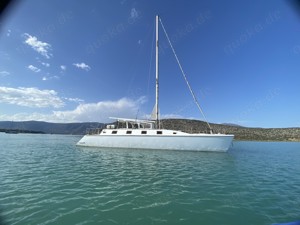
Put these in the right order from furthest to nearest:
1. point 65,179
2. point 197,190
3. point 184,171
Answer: point 184,171, point 65,179, point 197,190

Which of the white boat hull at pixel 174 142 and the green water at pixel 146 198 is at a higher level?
the white boat hull at pixel 174 142

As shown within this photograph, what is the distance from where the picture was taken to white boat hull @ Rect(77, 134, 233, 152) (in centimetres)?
2498

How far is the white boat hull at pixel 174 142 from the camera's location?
983 inches

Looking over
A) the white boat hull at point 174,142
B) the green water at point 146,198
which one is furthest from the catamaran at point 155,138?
the green water at point 146,198

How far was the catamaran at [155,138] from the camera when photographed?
82.3 feet

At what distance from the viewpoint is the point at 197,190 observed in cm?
957

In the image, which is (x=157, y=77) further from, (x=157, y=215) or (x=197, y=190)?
(x=157, y=215)

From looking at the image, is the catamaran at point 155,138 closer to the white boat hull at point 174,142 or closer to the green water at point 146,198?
the white boat hull at point 174,142

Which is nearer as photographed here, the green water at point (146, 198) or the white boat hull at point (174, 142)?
the green water at point (146, 198)

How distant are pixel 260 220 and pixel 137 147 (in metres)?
22.1

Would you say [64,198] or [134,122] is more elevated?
[134,122]

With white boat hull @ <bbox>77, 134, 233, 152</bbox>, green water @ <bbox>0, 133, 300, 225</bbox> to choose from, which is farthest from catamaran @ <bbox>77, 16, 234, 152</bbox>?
green water @ <bbox>0, 133, 300, 225</bbox>

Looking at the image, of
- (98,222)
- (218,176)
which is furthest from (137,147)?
(98,222)

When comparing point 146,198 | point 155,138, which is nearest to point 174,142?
point 155,138
